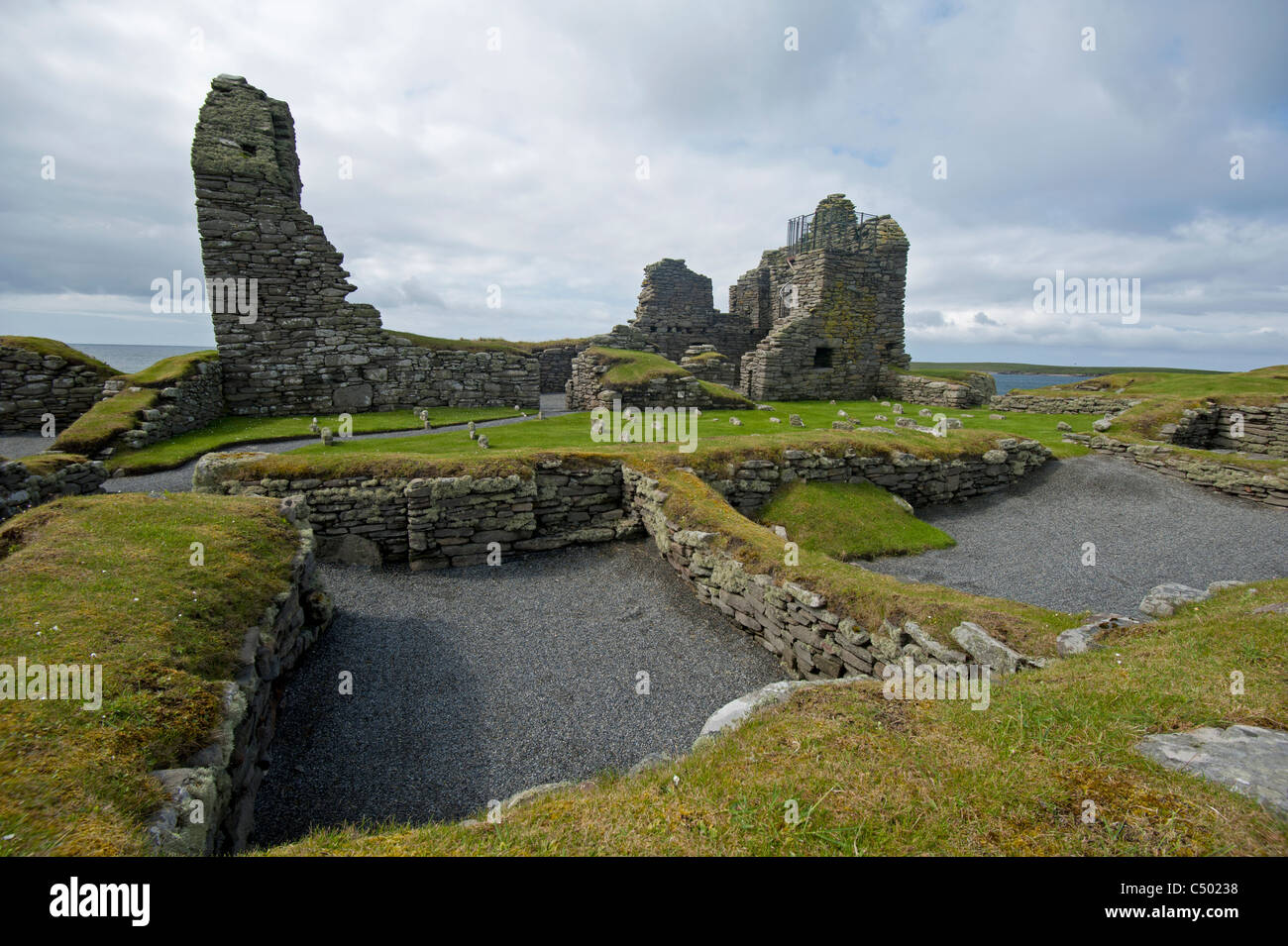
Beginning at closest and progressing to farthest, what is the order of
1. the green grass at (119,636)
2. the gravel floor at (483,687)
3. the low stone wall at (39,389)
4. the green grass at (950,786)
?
the green grass at (950,786)
the green grass at (119,636)
the gravel floor at (483,687)
the low stone wall at (39,389)

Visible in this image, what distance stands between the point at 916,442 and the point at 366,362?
19.7 meters

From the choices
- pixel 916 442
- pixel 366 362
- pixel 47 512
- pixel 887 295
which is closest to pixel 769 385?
pixel 887 295

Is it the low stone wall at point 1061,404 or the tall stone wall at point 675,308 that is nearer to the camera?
the low stone wall at point 1061,404

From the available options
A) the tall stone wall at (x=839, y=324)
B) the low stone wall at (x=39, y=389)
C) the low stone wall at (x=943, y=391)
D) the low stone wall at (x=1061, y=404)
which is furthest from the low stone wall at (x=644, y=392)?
the low stone wall at (x=39, y=389)

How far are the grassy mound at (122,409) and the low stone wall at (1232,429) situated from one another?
1310 inches

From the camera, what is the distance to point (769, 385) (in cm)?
2945

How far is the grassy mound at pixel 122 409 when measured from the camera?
13461mm

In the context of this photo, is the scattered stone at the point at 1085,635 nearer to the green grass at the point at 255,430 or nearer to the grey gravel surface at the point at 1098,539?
the grey gravel surface at the point at 1098,539

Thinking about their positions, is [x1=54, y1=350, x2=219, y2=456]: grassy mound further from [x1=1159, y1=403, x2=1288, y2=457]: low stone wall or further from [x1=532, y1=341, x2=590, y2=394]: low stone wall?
[x1=1159, y1=403, x2=1288, y2=457]: low stone wall

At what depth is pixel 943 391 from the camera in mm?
29109

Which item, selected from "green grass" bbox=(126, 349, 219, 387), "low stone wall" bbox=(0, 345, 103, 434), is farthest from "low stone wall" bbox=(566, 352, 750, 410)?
"low stone wall" bbox=(0, 345, 103, 434)

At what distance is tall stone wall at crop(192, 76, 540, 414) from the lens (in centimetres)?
1814

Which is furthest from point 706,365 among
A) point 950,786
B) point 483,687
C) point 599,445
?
point 950,786

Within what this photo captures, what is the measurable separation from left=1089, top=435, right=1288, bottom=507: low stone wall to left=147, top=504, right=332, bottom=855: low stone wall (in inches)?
889
